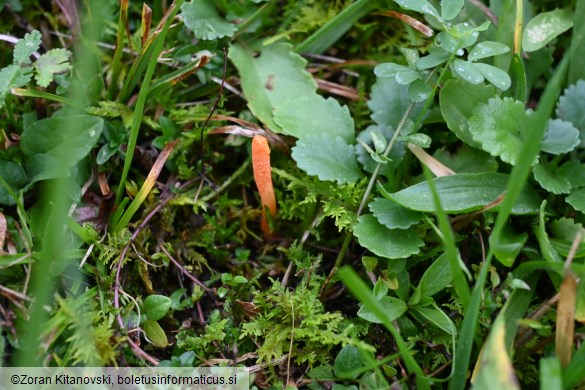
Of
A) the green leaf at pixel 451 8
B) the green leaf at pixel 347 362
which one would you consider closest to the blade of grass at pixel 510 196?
the green leaf at pixel 347 362

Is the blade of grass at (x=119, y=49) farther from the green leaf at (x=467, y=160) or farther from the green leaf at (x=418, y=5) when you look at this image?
the green leaf at (x=467, y=160)

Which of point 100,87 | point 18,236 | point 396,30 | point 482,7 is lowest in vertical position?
point 18,236

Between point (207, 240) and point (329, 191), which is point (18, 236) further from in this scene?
point (329, 191)

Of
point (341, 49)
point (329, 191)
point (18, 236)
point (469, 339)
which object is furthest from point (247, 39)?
point (469, 339)

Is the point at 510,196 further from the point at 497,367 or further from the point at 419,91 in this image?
the point at 419,91

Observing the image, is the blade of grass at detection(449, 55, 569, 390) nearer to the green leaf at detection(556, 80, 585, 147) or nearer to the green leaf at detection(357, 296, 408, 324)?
the green leaf at detection(357, 296, 408, 324)
